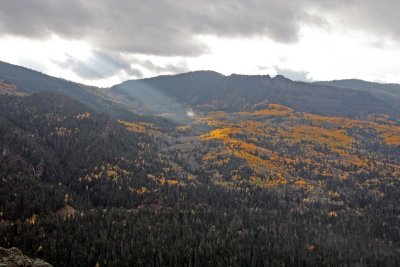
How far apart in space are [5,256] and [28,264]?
703cm

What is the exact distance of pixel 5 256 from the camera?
126 m

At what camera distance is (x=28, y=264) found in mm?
129875
